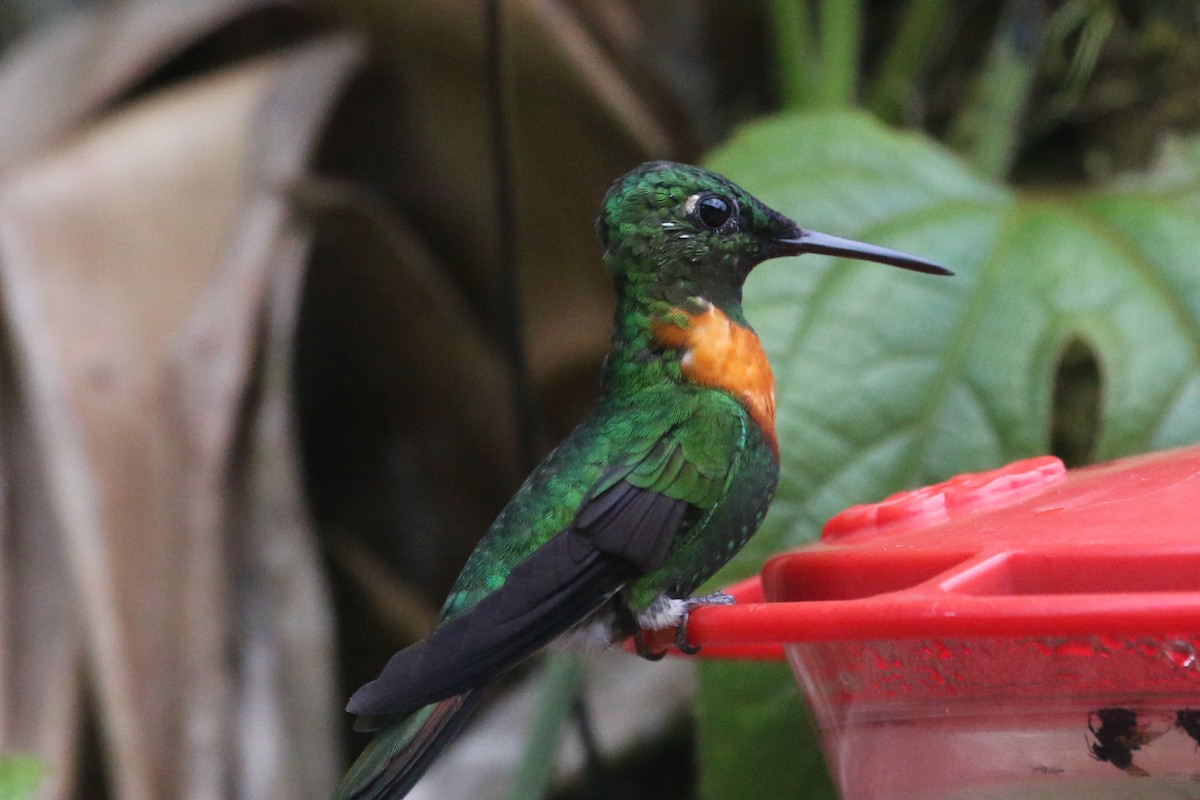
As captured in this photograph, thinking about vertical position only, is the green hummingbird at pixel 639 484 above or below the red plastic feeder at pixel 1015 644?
above

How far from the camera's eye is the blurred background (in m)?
1.75

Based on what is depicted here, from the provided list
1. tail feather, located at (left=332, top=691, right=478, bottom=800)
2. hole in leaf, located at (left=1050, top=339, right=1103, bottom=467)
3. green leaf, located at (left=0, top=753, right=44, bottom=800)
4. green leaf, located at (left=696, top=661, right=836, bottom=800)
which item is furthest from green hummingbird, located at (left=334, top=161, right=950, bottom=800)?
hole in leaf, located at (left=1050, top=339, right=1103, bottom=467)

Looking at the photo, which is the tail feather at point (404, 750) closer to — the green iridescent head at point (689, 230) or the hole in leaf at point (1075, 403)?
the green iridescent head at point (689, 230)

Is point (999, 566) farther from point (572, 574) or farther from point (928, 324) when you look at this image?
point (928, 324)

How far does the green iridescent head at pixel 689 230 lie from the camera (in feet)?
4.52

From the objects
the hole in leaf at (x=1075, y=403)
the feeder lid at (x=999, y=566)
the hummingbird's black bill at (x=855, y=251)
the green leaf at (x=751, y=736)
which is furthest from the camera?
the hole in leaf at (x=1075, y=403)

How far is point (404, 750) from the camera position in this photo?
1.05m

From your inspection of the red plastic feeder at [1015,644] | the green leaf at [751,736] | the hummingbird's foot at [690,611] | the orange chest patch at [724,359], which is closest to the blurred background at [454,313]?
the green leaf at [751,736]

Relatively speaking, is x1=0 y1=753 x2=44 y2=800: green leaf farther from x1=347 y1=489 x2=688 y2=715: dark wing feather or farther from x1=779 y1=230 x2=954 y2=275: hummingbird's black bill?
x1=779 y1=230 x2=954 y2=275: hummingbird's black bill

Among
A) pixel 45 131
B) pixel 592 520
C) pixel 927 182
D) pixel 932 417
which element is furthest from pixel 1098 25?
pixel 45 131

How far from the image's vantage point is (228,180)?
2500mm

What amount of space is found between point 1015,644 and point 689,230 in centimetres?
66

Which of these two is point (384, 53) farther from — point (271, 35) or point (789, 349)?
point (789, 349)

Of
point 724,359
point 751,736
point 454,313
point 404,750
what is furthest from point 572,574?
point 454,313
